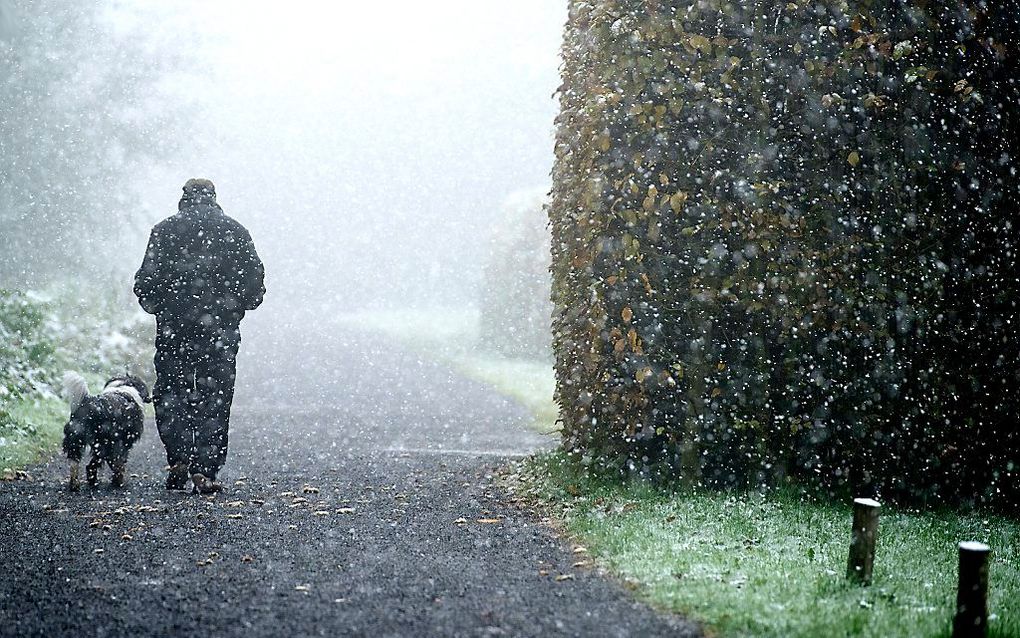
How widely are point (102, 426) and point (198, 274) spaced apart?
4.18 ft

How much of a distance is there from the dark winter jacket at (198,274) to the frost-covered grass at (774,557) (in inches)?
103

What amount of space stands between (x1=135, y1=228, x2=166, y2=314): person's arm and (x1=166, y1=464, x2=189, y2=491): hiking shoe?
1179 millimetres

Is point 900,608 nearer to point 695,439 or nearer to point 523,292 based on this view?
point 695,439

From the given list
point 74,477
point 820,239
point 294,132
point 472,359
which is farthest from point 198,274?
point 294,132

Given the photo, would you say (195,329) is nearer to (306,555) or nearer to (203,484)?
(203,484)

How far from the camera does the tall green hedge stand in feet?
23.2

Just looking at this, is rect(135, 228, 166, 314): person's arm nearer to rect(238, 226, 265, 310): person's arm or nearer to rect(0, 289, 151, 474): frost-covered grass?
rect(238, 226, 265, 310): person's arm

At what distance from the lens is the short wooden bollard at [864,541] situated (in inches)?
200

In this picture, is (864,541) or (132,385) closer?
(864,541)

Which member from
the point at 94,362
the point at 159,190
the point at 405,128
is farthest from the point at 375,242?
the point at 94,362

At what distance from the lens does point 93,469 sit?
7.80 metres

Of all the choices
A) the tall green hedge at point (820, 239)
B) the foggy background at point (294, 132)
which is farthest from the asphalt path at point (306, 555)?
the foggy background at point (294, 132)

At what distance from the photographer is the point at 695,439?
7.36m

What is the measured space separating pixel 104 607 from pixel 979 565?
3733 mm
